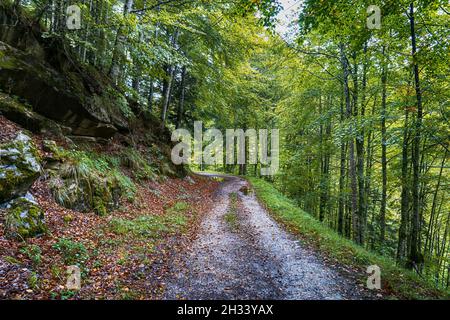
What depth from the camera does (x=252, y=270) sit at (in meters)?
5.33

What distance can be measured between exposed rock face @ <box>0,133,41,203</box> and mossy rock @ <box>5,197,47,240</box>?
22cm

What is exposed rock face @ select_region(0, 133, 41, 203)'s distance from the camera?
188 inches

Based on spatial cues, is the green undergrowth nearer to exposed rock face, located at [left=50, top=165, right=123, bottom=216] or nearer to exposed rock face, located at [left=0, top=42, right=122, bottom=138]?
exposed rock face, located at [left=50, top=165, right=123, bottom=216]

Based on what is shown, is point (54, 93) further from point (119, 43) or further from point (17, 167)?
point (17, 167)

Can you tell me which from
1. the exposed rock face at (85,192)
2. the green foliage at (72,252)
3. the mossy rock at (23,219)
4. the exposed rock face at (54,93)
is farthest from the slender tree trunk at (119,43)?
the green foliage at (72,252)

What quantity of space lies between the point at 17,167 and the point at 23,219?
3.88 ft

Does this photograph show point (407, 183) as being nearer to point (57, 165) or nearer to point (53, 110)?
point (57, 165)
